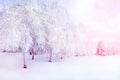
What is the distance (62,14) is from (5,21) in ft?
1.74

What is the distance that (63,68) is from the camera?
8.09 ft

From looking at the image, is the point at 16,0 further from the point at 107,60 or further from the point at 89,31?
the point at 107,60

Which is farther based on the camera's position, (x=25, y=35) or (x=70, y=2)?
(x=70, y=2)

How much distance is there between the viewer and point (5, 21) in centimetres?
229

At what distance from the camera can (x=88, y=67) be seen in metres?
2.51

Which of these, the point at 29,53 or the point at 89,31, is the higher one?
the point at 89,31

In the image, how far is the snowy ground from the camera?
234 centimetres

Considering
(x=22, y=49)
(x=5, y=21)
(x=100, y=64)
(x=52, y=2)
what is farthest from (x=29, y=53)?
(x=100, y=64)

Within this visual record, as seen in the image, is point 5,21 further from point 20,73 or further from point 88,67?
point 88,67

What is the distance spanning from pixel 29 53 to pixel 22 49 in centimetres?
8

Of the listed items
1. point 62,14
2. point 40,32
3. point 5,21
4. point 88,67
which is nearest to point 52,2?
point 62,14

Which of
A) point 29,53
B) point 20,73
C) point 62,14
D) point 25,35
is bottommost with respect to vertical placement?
point 20,73

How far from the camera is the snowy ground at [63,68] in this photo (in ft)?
7.68

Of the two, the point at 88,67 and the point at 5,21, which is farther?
the point at 88,67
